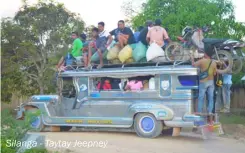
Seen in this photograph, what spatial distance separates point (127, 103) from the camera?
38.6ft

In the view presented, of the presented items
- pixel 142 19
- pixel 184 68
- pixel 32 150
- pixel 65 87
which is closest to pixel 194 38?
pixel 184 68

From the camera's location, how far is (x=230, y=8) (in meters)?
19.6

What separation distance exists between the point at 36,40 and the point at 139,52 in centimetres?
927

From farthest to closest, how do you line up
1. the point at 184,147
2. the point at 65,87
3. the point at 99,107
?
the point at 65,87, the point at 99,107, the point at 184,147

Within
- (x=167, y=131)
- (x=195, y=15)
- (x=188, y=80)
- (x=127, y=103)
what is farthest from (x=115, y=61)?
(x=195, y=15)

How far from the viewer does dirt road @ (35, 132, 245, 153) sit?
946 cm

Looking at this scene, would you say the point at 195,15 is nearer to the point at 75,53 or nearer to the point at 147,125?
the point at 75,53

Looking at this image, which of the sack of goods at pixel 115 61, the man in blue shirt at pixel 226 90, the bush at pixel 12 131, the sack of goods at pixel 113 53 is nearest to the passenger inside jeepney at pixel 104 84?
the sack of goods at pixel 115 61

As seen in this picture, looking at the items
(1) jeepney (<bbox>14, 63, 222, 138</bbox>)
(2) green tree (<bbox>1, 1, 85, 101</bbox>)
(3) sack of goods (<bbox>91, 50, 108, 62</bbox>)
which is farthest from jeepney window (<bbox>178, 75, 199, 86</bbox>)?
(2) green tree (<bbox>1, 1, 85, 101</bbox>)

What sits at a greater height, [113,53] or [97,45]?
[97,45]

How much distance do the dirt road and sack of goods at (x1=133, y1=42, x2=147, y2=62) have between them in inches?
88.6

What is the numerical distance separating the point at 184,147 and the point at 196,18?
30.5 feet

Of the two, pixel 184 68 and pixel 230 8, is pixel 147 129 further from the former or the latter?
pixel 230 8

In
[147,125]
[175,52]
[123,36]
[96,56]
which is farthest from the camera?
[96,56]
